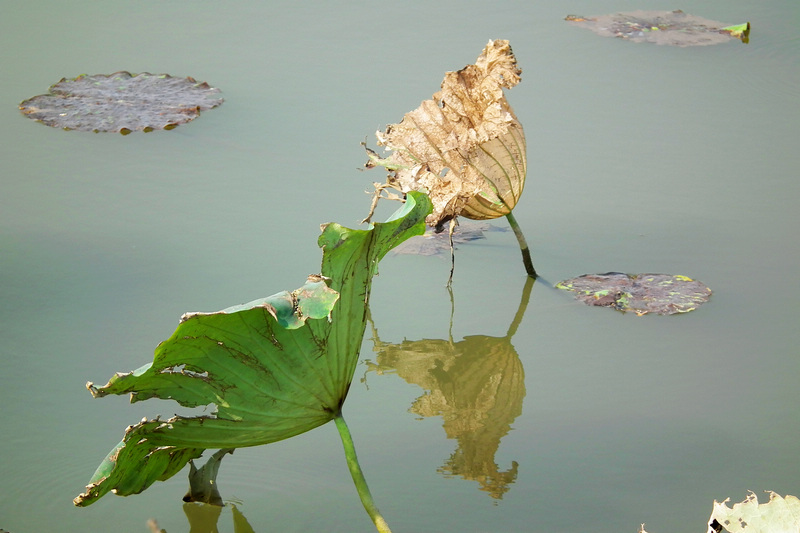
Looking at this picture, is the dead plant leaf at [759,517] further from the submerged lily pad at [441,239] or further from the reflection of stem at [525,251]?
the submerged lily pad at [441,239]

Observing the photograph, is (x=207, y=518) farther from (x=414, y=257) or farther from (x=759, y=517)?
(x=414, y=257)

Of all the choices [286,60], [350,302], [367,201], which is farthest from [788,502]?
[286,60]

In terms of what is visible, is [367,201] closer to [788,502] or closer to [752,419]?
[752,419]

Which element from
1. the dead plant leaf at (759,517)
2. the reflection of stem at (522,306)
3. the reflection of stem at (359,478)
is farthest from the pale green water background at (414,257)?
the dead plant leaf at (759,517)

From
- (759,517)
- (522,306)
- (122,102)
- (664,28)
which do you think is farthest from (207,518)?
(664,28)

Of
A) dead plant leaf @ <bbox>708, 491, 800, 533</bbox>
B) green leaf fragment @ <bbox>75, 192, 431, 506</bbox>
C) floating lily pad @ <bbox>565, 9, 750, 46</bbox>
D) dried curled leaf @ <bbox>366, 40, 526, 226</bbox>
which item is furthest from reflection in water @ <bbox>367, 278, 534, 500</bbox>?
floating lily pad @ <bbox>565, 9, 750, 46</bbox>

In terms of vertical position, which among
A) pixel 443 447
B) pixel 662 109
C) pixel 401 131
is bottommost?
pixel 443 447

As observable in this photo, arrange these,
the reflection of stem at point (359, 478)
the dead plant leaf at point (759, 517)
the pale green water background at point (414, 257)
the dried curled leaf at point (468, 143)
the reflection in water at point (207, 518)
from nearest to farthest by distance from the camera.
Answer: the dead plant leaf at point (759, 517) → the reflection of stem at point (359, 478) → the reflection in water at point (207, 518) → the pale green water background at point (414, 257) → the dried curled leaf at point (468, 143)
